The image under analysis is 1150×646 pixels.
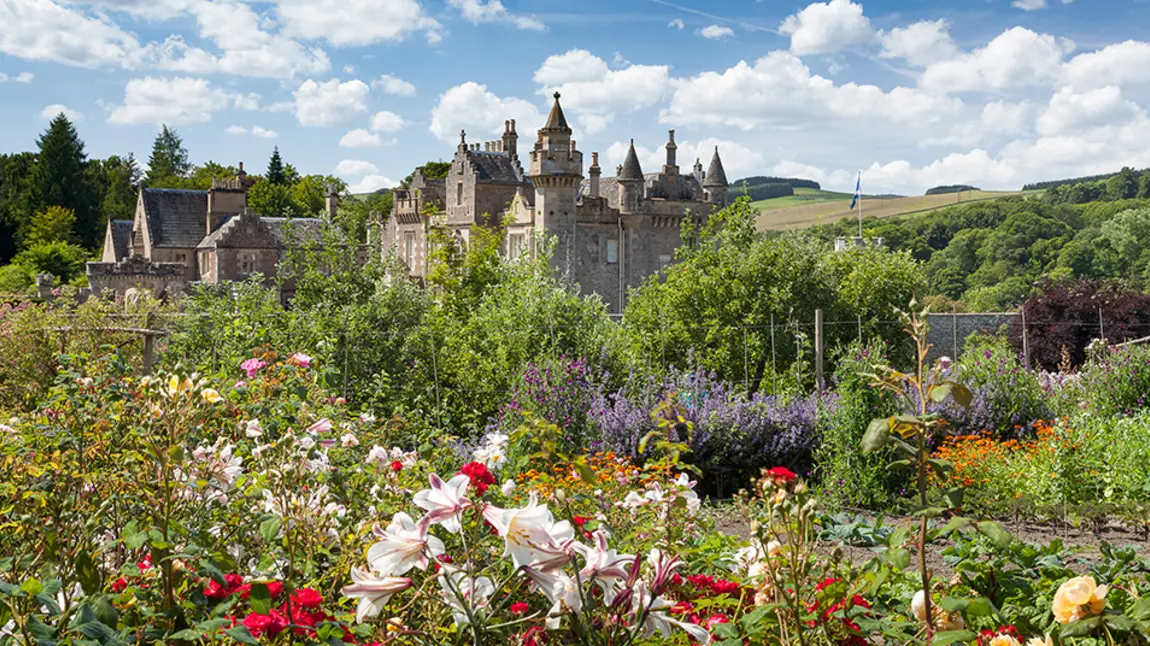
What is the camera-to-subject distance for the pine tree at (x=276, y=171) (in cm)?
8325

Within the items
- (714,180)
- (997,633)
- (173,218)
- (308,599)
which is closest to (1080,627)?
(997,633)

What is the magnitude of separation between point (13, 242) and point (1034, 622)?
66899 mm

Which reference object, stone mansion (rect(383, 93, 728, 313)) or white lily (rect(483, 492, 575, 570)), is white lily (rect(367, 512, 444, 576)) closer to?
white lily (rect(483, 492, 575, 570))

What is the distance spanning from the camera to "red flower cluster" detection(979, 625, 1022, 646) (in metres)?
2.97

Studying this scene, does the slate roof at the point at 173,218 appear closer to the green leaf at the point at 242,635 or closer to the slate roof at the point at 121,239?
the slate roof at the point at 121,239

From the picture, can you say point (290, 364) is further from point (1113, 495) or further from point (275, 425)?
point (1113, 495)

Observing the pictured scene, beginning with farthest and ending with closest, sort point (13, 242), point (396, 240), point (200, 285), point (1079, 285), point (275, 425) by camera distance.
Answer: point (13, 242) → point (396, 240) → point (1079, 285) → point (200, 285) → point (275, 425)

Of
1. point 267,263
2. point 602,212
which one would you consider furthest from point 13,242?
point 602,212

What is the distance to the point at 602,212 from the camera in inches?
1635

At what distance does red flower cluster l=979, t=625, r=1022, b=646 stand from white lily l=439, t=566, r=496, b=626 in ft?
4.99

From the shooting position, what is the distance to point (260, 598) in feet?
8.64

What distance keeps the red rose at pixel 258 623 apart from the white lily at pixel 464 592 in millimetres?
440

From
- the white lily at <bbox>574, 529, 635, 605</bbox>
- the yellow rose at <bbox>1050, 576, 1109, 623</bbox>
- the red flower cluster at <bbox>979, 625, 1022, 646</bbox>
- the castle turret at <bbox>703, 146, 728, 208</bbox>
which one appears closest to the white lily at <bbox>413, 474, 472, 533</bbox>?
the white lily at <bbox>574, 529, 635, 605</bbox>

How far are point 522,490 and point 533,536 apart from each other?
350cm
